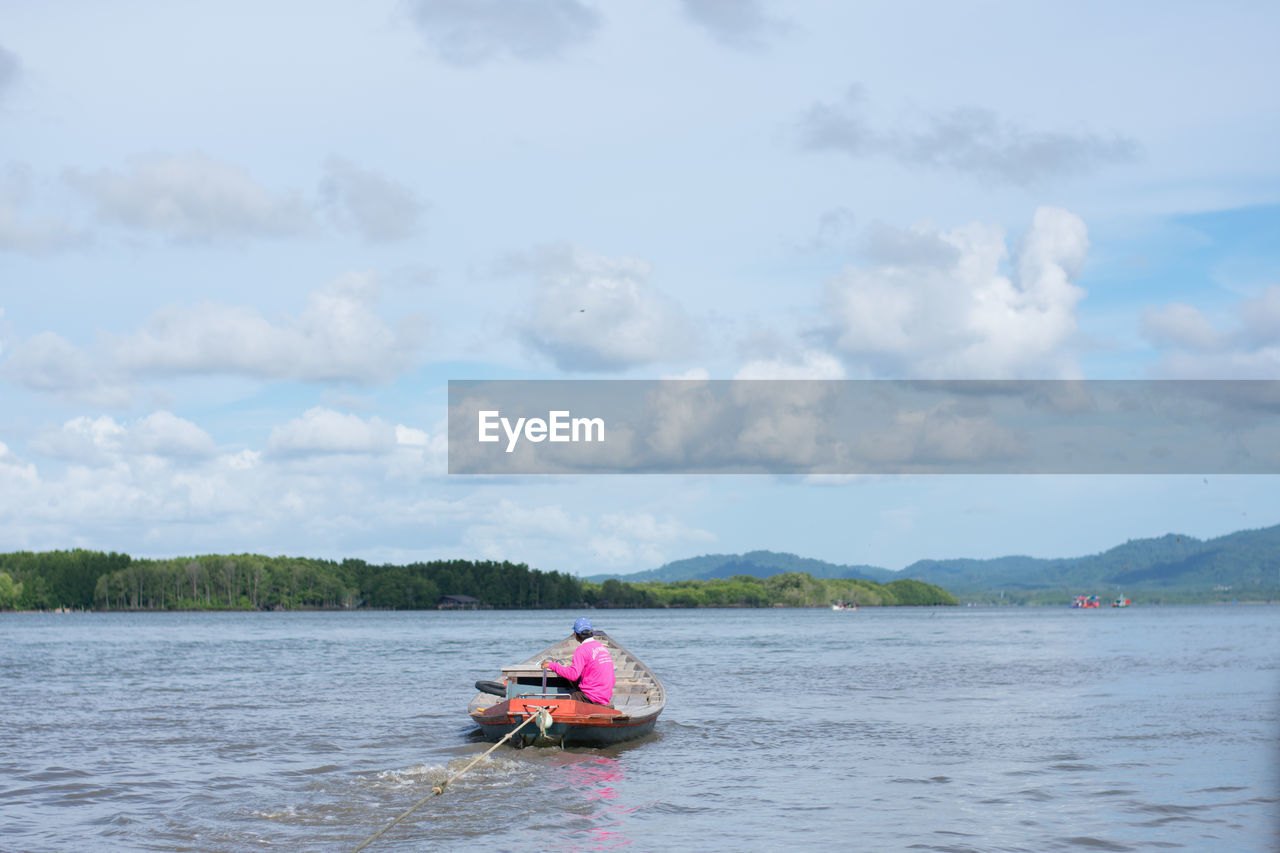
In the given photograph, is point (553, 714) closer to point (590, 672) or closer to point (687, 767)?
point (590, 672)

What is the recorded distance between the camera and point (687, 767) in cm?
2247

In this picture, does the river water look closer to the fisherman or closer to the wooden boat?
the wooden boat

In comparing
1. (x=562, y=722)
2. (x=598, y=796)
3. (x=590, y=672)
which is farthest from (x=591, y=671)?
(x=598, y=796)

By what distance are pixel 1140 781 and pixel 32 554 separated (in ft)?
653

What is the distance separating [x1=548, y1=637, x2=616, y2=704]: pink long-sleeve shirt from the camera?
24.0 meters

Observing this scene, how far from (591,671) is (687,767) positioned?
3016mm

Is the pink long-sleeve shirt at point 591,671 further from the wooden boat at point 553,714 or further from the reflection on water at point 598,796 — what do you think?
the reflection on water at point 598,796

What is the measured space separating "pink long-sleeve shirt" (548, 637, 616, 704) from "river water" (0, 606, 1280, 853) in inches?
50.6

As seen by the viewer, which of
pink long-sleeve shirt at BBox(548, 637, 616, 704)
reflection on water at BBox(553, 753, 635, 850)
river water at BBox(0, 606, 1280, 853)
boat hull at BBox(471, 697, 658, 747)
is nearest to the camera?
reflection on water at BBox(553, 753, 635, 850)

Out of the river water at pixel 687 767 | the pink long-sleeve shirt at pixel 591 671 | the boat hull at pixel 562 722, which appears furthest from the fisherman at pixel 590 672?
the river water at pixel 687 767

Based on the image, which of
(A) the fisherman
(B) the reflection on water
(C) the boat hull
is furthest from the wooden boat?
(B) the reflection on water

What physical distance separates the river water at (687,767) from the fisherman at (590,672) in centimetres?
121

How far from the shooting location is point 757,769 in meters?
22.2

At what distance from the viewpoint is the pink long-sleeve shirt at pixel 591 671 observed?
78.8 feet
